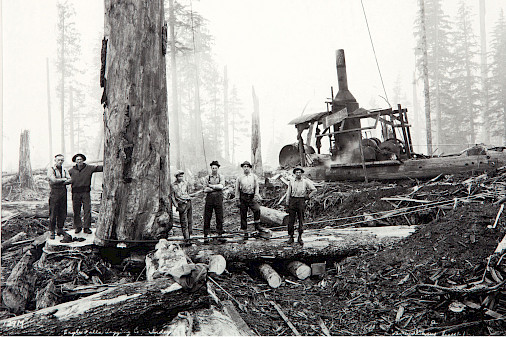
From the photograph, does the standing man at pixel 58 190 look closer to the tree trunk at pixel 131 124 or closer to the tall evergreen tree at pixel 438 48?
the tree trunk at pixel 131 124

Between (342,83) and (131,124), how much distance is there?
10.3 meters

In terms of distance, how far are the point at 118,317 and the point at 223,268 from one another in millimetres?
2097

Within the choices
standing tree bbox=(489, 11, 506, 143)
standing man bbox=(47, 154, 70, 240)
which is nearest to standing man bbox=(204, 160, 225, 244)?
standing man bbox=(47, 154, 70, 240)

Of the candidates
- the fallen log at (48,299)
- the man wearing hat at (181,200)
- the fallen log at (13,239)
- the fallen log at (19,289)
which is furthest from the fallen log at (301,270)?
the fallen log at (13,239)

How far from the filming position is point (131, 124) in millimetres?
4914

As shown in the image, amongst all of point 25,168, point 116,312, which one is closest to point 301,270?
point 116,312

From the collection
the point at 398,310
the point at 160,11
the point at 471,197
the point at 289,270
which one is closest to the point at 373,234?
the point at 289,270

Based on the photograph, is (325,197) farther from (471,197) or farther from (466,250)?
(466,250)

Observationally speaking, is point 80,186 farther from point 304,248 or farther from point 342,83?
point 342,83

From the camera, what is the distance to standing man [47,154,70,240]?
586 cm

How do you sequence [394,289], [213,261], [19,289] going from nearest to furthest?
1. [19,289]
2. [394,289]
3. [213,261]

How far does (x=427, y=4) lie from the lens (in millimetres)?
22438

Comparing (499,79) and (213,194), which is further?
(499,79)

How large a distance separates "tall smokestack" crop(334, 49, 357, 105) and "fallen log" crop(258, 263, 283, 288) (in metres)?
8.99
